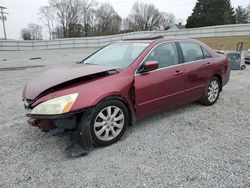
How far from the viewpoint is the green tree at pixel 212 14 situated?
4097 centimetres

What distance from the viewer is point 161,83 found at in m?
3.56

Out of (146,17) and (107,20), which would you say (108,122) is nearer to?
(107,20)

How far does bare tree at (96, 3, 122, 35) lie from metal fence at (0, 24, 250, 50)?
19.5 meters

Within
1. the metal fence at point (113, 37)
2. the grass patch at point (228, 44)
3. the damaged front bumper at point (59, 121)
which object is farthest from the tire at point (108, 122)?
the metal fence at point (113, 37)

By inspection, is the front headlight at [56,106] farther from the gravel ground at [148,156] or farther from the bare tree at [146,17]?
the bare tree at [146,17]

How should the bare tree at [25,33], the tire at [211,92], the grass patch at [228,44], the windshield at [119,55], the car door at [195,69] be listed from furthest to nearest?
the bare tree at [25,33] → the grass patch at [228,44] → the tire at [211,92] → the car door at [195,69] → the windshield at [119,55]

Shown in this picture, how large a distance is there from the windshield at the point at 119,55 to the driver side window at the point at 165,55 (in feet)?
0.62

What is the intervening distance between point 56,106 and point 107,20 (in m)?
54.6

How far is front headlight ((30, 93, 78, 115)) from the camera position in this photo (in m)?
2.62

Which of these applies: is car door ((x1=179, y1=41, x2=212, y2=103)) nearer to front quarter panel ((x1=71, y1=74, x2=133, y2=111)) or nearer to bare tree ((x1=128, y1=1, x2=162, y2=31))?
front quarter panel ((x1=71, y1=74, x2=133, y2=111))

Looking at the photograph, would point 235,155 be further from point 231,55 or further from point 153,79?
point 231,55

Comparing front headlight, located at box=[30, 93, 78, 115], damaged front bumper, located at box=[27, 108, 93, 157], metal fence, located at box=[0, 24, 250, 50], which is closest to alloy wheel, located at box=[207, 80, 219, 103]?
damaged front bumper, located at box=[27, 108, 93, 157]

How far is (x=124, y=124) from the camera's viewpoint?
3232mm

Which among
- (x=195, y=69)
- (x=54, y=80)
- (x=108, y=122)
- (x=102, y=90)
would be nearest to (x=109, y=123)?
(x=108, y=122)
